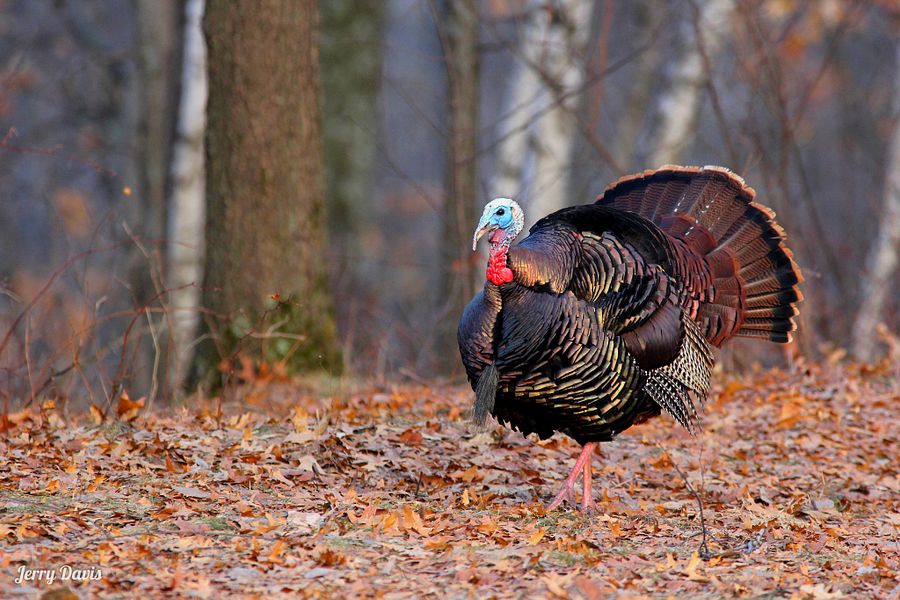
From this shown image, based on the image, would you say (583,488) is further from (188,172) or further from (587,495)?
(188,172)

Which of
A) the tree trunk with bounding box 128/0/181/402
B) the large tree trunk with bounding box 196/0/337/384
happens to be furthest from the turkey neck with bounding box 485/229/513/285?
the tree trunk with bounding box 128/0/181/402

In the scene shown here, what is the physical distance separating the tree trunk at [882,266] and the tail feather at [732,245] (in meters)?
4.74

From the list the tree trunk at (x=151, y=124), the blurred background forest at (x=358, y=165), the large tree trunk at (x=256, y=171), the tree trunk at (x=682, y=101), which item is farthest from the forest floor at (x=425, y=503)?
the tree trunk at (x=151, y=124)

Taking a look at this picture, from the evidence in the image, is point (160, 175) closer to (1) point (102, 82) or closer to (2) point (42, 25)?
(1) point (102, 82)

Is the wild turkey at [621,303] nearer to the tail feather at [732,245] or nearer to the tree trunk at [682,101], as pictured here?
the tail feather at [732,245]

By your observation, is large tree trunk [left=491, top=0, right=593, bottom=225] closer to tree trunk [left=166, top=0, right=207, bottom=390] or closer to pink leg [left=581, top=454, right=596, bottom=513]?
tree trunk [left=166, top=0, right=207, bottom=390]

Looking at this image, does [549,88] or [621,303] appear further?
[549,88]

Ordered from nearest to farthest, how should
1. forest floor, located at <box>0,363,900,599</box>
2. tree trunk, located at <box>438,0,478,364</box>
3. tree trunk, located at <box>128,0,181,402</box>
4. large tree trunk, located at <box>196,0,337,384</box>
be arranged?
1. forest floor, located at <box>0,363,900,599</box>
2. large tree trunk, located at <box>196,0,337,384</box>
3. tree trunk, located at <box>438,0,478,364</box>
4. tree trunk, located at <box>128,0,181,402</box>

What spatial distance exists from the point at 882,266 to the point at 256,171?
23.9 ft

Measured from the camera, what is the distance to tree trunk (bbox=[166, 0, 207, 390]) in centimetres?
980

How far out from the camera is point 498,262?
481cm

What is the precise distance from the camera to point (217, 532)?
4316 mm

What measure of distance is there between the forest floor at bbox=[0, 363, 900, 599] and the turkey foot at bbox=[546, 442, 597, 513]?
0.08 meters

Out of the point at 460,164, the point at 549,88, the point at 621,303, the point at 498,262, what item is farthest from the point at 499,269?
the point at 549,88
